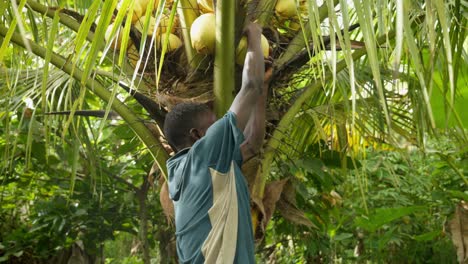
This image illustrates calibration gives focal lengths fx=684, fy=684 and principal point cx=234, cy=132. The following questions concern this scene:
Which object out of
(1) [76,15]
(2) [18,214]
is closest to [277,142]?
(1) [76,15]

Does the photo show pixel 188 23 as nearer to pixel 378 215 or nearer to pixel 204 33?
pixel 204 33

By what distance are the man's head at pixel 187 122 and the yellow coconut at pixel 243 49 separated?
19cm

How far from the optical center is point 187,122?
2074 millimetres

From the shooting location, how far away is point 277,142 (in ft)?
7.53

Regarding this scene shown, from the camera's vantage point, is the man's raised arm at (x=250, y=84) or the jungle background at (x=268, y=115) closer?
the jungle background at (x=268, y=115)

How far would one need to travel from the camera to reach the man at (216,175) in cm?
192

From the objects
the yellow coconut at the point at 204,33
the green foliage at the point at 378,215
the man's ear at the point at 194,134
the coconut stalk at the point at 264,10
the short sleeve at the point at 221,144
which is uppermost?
the coconut stalk at the point at 264,10

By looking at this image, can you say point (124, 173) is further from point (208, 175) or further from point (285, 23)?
point (208, 175)

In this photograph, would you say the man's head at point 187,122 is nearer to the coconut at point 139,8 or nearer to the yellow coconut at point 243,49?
the yellow coconut at point 243,49

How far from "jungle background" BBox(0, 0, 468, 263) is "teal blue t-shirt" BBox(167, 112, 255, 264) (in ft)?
0.83

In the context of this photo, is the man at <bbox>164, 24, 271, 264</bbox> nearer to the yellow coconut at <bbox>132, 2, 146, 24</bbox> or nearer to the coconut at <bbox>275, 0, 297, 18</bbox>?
the coconut at <bbox>275, 0, 297, 18</bbox>

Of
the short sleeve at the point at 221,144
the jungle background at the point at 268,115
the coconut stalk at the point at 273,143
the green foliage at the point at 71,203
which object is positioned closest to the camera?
the jungle background at the point at 268,115

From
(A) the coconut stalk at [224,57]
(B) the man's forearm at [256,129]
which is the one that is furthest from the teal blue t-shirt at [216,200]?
(A) the coconut stalk at [224,57]

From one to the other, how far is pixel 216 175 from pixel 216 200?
0.24 feet
